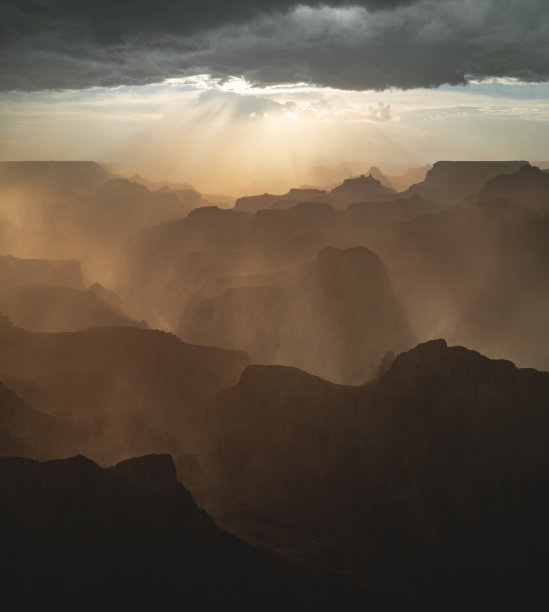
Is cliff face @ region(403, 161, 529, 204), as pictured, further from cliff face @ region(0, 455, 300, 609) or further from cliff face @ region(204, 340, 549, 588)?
cliff face @ region(0, 455, 300, 609)

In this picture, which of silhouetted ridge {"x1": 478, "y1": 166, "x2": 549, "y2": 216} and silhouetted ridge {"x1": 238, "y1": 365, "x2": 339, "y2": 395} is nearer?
silhouetted ridge {"x1": 238, "y1": 365, "x2": 339, "y2": 395}

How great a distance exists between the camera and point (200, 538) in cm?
2598

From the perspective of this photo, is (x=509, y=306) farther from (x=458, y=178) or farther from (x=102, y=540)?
(x=458, y=178)

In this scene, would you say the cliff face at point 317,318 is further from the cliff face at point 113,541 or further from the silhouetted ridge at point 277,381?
the cliff face at point 113,541

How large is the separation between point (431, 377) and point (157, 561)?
23.5 meters

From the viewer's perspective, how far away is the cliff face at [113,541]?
23391 mm

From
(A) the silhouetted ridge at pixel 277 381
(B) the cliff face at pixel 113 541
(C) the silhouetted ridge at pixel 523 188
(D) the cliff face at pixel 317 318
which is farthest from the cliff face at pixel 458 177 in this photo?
(B) the cliff face at pixel 113 541

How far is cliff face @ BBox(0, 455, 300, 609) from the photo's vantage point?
76.7ft

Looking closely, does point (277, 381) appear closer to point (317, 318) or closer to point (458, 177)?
point (317, 318)

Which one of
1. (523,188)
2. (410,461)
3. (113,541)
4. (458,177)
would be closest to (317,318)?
(410,461)

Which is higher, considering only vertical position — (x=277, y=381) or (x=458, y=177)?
(x=277, y=381)

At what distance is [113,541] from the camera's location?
24.7 m

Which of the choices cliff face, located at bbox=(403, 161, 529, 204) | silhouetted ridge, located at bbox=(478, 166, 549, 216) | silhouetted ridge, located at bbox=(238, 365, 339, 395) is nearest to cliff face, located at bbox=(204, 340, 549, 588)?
silhouetted ridge, located at bbox=(238, 365, 339, 395)

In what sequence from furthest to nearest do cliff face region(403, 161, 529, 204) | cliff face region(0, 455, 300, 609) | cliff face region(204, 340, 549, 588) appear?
cliff face region(403, 161, 529, 204), cliff face region(204, 340, 549, 588), cliff face region(0, 455, 300, 609)
